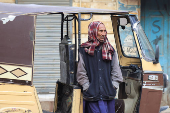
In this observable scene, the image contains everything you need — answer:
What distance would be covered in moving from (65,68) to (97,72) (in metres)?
0.59

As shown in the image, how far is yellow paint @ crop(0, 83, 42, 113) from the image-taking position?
4141 millimetres

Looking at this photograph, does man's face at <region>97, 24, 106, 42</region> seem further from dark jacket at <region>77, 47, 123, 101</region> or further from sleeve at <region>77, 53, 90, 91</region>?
sleeve at <region>77, 53, 90, 91</region>

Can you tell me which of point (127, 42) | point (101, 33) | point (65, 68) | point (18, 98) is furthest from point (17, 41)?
point (127, 42)

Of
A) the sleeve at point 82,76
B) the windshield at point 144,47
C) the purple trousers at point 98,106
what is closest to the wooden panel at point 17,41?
the sleeve at point 82,76

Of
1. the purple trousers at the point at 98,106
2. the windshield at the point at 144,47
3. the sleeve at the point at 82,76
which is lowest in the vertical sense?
the purple trousers at the point at 98,106

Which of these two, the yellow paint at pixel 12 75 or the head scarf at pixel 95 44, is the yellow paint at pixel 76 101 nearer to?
the head scarf at pixel 95 44

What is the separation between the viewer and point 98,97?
4.41m

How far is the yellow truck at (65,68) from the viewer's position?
4176 mm

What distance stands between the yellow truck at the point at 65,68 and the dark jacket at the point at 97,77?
0.80 ft

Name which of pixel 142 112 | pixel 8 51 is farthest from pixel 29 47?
pixel 142 112

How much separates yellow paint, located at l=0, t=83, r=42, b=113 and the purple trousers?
70 cm

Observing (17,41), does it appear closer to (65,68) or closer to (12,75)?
(12,75)

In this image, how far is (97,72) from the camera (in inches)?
175

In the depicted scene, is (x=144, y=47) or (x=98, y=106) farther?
(x=144, y=47)
